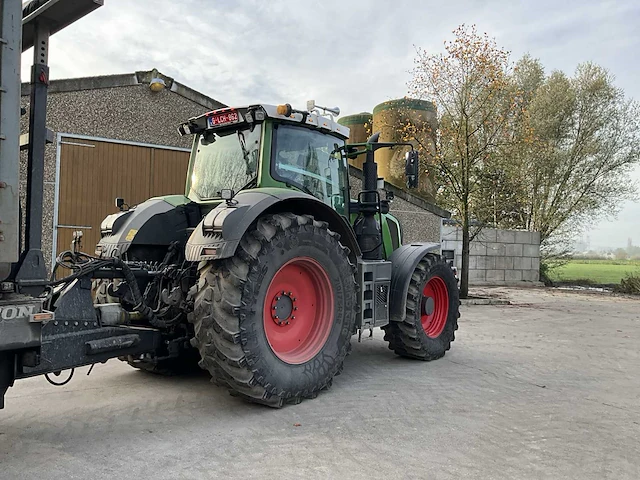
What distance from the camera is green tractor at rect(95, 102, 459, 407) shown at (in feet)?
12.6

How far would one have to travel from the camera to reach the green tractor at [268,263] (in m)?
3.83

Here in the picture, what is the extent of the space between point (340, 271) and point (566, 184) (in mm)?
18703

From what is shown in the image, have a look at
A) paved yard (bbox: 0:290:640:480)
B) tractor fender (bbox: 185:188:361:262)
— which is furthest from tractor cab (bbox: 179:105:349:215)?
paved yard (bbox: 0:290:640:480)

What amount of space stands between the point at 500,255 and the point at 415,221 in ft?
22.3

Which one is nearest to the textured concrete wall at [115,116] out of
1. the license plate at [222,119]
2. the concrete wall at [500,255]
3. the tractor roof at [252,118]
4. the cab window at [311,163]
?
the tractor roof at [252,118]

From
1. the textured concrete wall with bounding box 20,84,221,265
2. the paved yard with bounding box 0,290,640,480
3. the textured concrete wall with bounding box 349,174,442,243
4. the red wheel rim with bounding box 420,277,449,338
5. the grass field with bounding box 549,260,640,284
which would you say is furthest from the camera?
the grass field with bounding box 549,260,640,284

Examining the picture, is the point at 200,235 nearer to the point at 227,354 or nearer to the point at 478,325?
the point at 227,354

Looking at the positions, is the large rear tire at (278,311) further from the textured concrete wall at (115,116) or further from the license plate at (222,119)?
the textured concrete wall at (115,116)

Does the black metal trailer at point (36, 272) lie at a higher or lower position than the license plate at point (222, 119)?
lower

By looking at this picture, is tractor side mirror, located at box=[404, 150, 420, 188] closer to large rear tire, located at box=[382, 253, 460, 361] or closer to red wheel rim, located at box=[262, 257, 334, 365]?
large rear tire, located at box=[382, 253, 460, 361]

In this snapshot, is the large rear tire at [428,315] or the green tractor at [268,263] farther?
the large rear tire at [428,315]

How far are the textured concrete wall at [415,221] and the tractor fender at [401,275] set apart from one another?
7.01m

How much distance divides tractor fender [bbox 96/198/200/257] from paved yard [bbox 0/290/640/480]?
4.15 ft

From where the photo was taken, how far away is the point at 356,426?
3.76m
